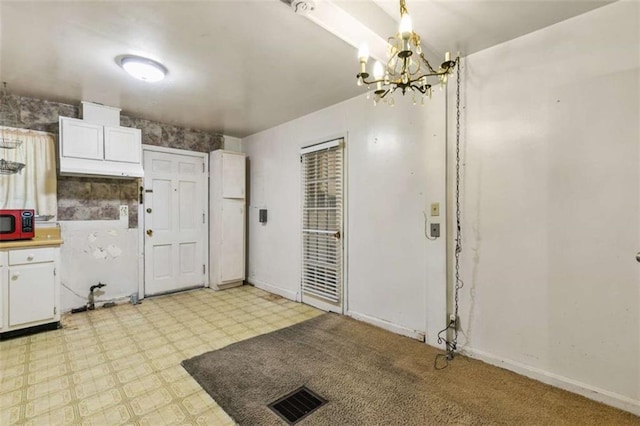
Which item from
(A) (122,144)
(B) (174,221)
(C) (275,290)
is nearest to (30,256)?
(A) (122,144)

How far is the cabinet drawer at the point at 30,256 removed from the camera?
2.81 meters

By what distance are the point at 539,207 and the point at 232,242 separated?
3960 millimetres

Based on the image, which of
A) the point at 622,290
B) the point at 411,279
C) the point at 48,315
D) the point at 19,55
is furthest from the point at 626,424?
the point at 19,55

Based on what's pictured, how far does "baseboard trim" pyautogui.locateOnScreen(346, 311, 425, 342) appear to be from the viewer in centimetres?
279

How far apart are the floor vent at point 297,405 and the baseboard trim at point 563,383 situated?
4.58 feet

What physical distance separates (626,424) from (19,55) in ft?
16.3

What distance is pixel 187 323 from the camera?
3236mm

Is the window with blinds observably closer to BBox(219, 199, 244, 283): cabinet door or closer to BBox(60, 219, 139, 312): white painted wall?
BBox(219, 199, 244, 283): cabinet door

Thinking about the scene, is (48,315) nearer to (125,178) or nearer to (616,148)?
(125,178)

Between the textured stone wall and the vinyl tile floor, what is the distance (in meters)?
1.25

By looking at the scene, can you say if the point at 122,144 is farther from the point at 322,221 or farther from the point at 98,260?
the point at 322,221

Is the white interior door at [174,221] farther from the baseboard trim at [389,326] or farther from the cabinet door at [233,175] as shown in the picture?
the baseboard trim at [389,326]

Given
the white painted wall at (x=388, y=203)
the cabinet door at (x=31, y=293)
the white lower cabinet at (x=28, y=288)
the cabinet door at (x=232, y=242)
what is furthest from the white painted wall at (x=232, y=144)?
the cabinet door at (x=31, y=293)

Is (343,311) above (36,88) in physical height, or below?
below
